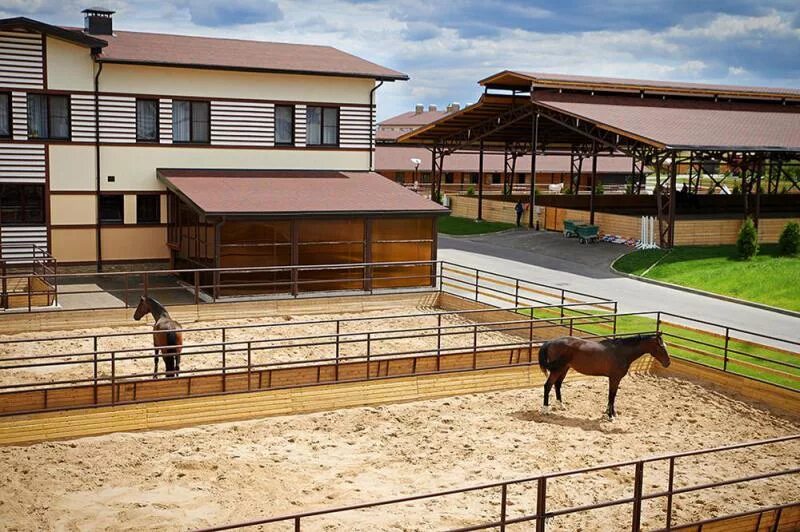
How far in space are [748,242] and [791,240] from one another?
184 centimetres

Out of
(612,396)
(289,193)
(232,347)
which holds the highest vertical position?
(289,193)

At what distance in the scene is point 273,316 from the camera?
75.6 ft

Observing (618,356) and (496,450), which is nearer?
(496,450)

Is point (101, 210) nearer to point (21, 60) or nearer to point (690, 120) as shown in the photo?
point (21, 60)

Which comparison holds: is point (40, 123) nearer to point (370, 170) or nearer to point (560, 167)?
point (370, 170)

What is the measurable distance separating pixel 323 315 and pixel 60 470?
462 inches

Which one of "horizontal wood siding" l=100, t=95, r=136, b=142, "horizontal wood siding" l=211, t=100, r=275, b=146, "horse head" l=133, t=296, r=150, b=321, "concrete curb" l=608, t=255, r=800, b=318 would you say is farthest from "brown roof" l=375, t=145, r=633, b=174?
"horse head" l=133, t=296, r=150, b=321

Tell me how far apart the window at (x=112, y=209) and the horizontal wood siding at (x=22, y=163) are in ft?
6.06

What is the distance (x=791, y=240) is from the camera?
3075cm

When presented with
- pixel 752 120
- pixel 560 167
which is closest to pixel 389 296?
pixel 752 120

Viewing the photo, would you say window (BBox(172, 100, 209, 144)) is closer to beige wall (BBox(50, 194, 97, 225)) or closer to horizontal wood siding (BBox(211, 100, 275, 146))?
horizontal wood siding (BBox(211, 100, 275, 146))

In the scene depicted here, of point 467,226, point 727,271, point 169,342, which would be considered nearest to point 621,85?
point 467,226

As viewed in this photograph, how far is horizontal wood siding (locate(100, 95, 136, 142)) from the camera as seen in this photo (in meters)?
26.3

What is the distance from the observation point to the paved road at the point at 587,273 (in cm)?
2364
